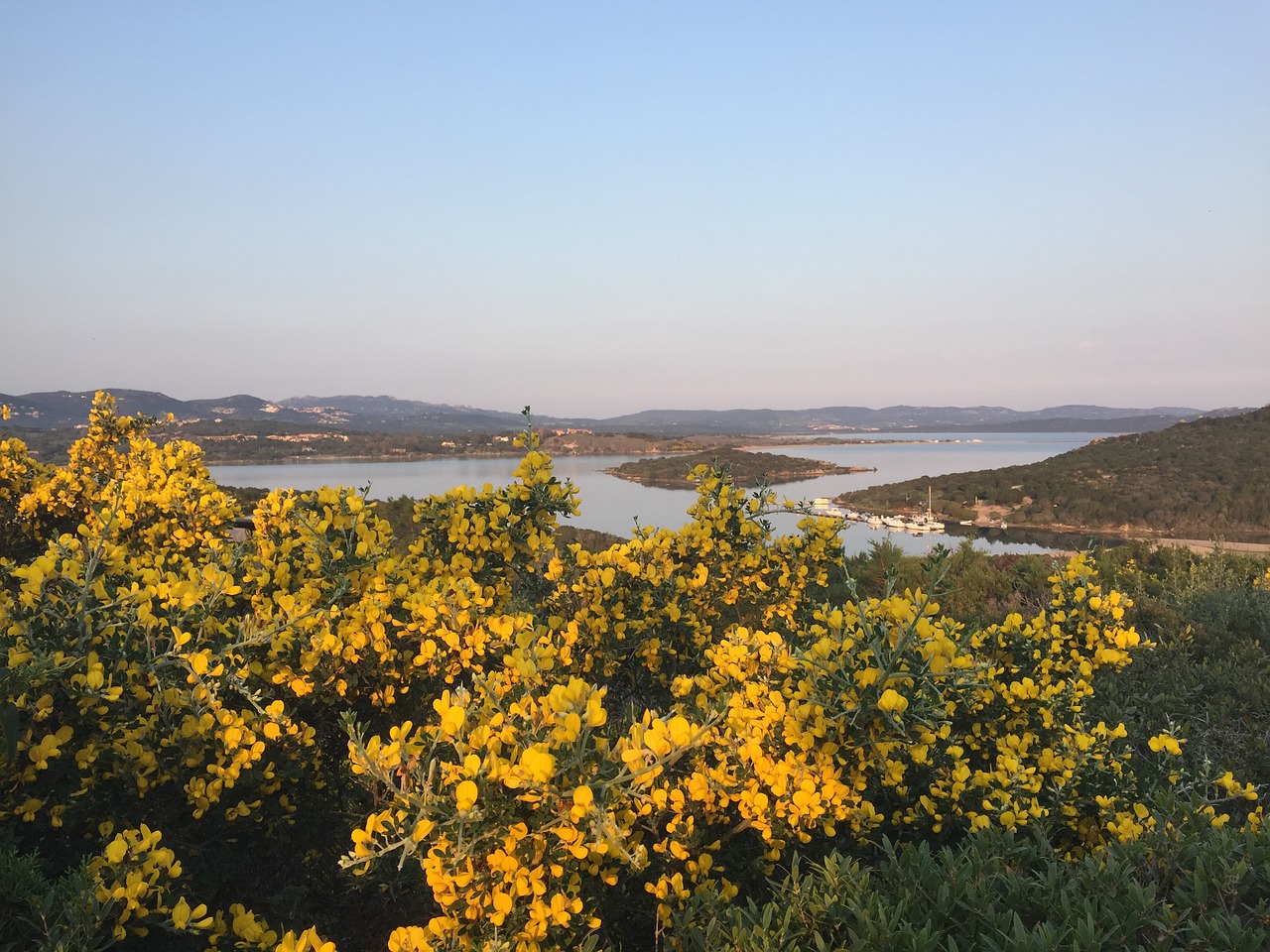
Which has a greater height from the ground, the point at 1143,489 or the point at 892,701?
the point at 892,701

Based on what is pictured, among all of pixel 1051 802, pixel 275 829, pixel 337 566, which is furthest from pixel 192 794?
pixel 1051 802

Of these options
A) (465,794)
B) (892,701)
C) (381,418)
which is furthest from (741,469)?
(381,418)

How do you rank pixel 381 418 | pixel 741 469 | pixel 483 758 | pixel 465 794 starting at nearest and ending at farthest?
pixel 465 794 → pixel 483 758 → pixel 741 469 → pixel 381 418

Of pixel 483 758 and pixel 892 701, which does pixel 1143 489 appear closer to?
pixel 892 701

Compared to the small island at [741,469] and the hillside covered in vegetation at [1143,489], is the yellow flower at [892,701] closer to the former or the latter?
the hillside covered in vegetation at [1143,489]

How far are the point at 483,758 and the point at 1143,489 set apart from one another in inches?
1451

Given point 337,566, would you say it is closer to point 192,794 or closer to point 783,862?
point 192,794

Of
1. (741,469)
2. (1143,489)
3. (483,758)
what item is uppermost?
(483,758)

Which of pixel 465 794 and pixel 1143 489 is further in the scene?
pixel 1143 489

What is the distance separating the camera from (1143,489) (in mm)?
28828

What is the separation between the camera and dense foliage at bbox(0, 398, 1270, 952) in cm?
153

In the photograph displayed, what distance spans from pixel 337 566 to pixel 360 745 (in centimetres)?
187

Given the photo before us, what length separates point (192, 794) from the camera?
2082 mm

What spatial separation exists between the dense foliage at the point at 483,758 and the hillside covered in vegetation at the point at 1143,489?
25576mm
